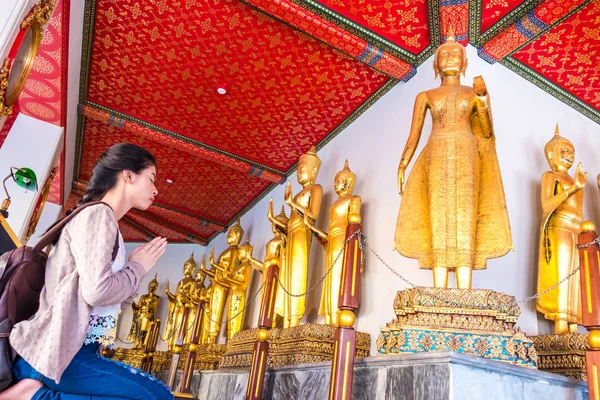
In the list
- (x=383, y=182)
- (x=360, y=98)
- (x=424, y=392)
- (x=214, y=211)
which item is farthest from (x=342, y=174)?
(x=214, y=211)

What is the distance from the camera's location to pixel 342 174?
431 cm

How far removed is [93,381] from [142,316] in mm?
8761

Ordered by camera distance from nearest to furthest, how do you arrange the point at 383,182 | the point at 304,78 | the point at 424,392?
the point at 424,392 < the point at 383,182 < the point at 304,78

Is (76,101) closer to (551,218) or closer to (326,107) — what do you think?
(326,107)

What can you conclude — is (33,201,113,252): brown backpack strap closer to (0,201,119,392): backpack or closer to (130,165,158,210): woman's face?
(0,201,119,392): backpack

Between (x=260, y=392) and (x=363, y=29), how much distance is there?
9.31ft

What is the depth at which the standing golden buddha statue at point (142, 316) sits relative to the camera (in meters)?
9.26

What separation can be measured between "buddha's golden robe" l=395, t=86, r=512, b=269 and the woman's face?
1.97m

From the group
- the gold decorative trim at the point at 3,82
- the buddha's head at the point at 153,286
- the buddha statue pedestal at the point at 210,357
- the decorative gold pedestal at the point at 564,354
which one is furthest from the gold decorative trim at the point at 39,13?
the buddha's head at the point at 153,286

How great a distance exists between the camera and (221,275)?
21.0ft

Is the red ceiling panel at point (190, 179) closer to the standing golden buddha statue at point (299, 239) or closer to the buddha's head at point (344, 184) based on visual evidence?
the standing golden buddha statue at point (299, 239)

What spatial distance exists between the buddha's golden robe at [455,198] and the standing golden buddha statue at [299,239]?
1.50 m

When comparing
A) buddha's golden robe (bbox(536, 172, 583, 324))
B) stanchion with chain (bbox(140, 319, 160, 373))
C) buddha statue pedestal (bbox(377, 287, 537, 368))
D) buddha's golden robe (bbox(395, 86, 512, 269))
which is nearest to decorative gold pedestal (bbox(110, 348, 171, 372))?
stanchion with chain (bbox(140, 319, 160, 373))

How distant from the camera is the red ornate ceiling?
3783 mm
